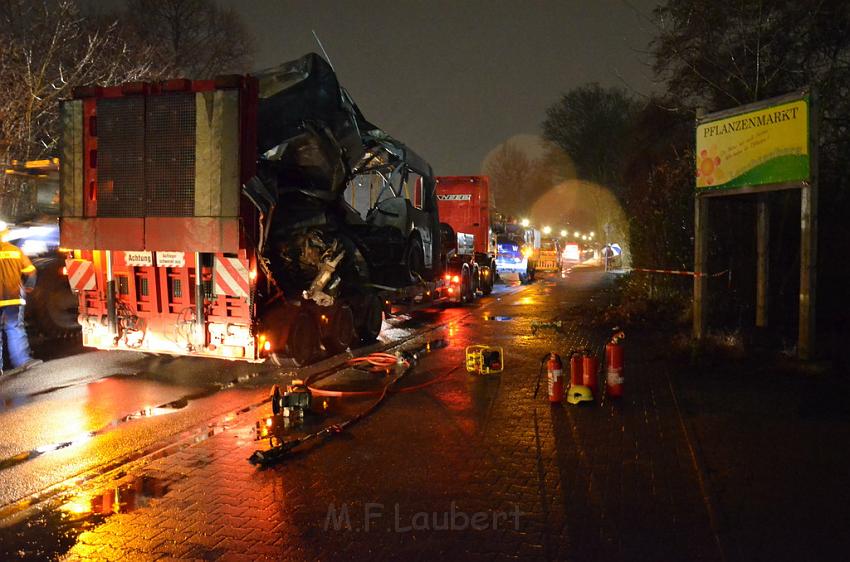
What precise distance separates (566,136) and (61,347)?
46.5 meters

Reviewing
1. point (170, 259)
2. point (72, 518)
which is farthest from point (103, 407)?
point (72, 518)

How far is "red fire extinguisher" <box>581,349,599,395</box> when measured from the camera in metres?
8.01

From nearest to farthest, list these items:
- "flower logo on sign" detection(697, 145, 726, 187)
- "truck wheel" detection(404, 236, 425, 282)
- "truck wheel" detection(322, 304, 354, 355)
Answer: "flower logo on sign" detection(697, 145, 726, 187)
"truck wheel" detection(322, 304, 354, 355)
"truck wheel" detection(404, 236, 425, 282)

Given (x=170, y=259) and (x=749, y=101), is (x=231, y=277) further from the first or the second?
(x=749, y=101)

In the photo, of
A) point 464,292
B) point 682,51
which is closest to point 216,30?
point 464,292

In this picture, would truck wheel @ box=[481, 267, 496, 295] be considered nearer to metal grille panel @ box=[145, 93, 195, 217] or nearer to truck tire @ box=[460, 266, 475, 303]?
truck tire @ box=[460, 266, 475, 303]

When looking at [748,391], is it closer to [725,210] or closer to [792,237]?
[792,237]

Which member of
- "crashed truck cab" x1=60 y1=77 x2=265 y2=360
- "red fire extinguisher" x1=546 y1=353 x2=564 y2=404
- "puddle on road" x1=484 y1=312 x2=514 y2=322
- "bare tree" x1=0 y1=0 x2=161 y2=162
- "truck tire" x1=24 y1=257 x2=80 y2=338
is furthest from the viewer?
"bare tree" x1=0 y1=0 x2=161 y2=162

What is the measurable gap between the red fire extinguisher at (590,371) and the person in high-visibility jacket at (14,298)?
Result: 7651 millimetres

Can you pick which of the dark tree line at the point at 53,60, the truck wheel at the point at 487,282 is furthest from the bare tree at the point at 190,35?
the truck wheel at the point at 487,282

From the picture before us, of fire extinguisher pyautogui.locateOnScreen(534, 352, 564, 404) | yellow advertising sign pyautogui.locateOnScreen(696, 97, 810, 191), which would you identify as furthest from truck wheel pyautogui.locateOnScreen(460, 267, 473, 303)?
fire extinguisher pyautogui.locateOnScreen(534, 352, 564, 404)

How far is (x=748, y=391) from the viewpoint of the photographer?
8.44 m

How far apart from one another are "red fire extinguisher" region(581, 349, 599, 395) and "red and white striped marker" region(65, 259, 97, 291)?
6.39 m

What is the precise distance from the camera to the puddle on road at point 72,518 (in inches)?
174
